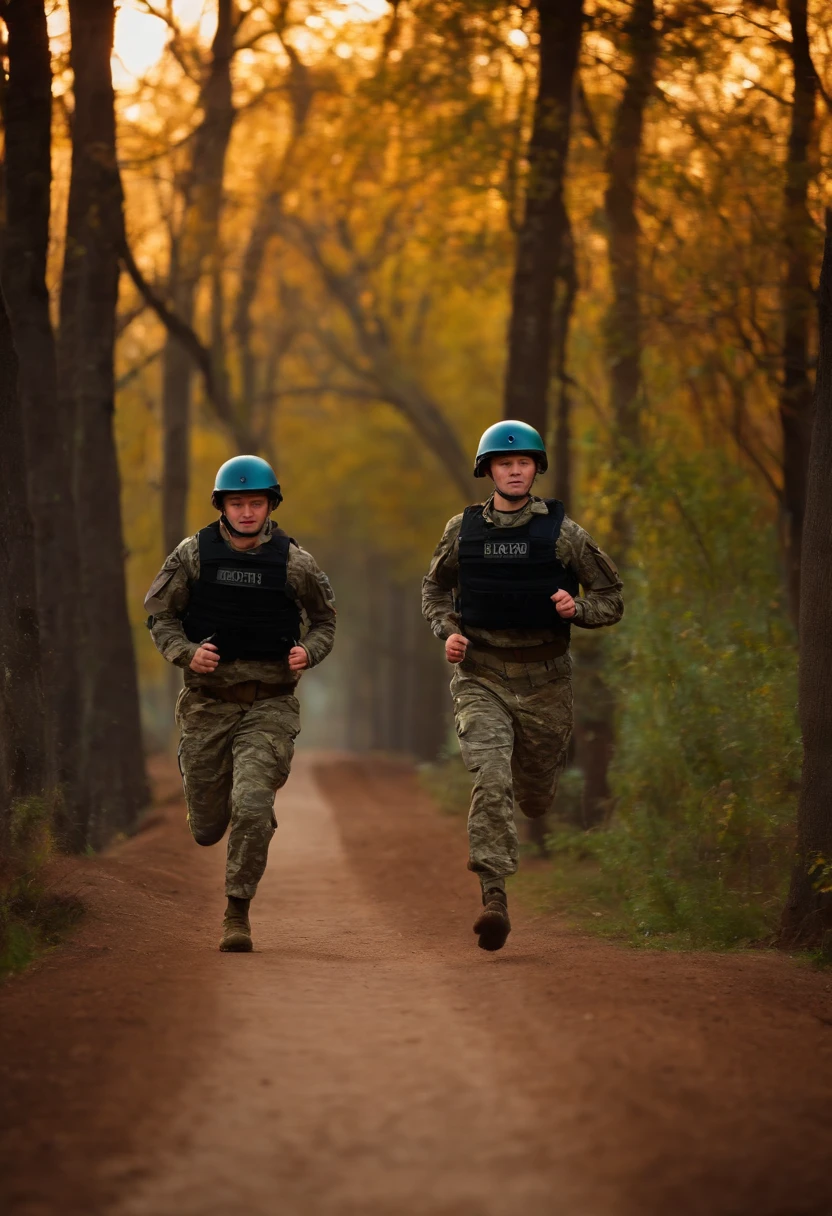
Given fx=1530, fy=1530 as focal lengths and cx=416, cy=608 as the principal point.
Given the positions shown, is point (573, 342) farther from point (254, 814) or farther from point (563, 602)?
point (254, 814)

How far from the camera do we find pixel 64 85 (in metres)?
14.4

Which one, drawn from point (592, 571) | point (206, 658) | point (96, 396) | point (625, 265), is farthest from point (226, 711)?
point (625, 265)

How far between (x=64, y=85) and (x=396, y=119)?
6.29 metres

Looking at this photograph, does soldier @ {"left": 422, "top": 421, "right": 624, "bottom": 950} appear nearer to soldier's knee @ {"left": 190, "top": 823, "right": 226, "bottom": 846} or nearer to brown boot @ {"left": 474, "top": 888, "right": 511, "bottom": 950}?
brown boot @ {"left": 474, "top": 888, "right": 511, "bottom": 950}

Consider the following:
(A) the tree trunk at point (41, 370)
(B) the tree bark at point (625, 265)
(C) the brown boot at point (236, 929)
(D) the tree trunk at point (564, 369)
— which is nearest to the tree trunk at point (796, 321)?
(B) the tree bark at point (625, 265)

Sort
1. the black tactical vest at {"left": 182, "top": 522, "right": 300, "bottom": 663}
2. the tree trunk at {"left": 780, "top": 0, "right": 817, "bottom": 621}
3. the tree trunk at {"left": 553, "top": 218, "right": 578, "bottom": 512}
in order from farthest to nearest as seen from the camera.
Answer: the tree trunk at {"left": 553, "top": 218, "right": 578, "bottom": 512} < the tree trunk at {"left": 780, "top": 0, "right": 817, "bottom": 621} < the black tactical vest at {"left": 182, "top": 522, "right": 300, "bottom": 663}

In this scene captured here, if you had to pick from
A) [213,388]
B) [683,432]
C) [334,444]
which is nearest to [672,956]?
[683,432]

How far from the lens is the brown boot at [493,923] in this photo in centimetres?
737

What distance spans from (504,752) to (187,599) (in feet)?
6.17

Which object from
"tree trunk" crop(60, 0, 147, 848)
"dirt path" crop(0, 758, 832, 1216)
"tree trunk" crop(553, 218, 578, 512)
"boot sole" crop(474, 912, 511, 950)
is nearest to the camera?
"dirt path" crop(0, 758, 832, 1216)

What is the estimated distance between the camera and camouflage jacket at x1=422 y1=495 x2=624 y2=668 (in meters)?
8.00

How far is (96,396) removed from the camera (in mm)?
14219

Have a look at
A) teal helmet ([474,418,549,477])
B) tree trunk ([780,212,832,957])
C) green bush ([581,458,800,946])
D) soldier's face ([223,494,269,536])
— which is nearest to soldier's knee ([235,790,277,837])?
soldier's face ([223,494,269,536])

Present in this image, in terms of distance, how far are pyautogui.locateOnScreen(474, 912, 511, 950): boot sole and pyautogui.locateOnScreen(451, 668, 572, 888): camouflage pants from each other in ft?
0.55
